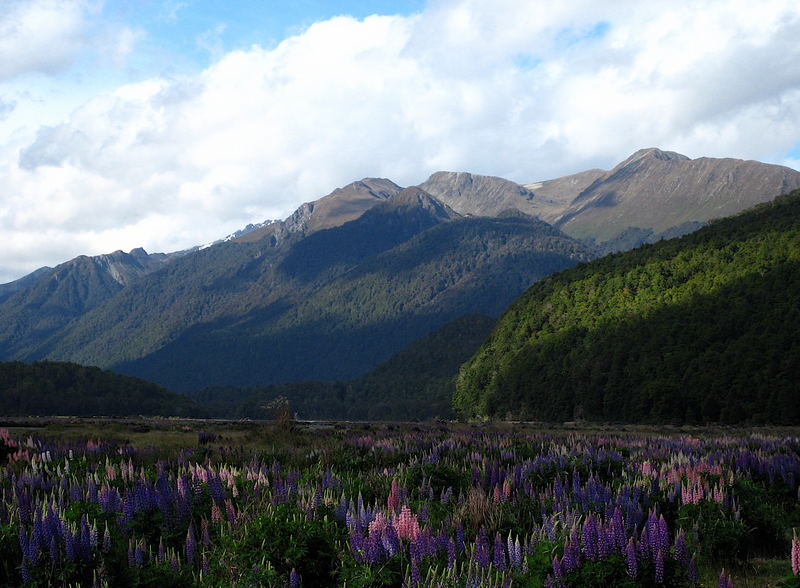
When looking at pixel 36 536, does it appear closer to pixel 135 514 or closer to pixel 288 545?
pixel 135 514

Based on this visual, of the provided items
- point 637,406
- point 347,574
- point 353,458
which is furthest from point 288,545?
point 637,406

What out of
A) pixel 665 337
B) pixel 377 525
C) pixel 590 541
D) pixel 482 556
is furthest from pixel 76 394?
pixel 590 541

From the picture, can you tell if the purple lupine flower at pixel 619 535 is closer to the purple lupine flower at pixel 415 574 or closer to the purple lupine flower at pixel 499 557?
the purple lupine flower at pixel 499 557

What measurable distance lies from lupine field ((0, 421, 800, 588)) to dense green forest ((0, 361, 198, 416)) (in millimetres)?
115888

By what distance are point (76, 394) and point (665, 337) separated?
104 m

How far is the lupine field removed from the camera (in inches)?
186

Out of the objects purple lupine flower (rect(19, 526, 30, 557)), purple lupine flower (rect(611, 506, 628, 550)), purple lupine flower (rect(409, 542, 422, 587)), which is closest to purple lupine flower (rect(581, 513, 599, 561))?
purple lupine flower (rect(611, 506, 628, 550))

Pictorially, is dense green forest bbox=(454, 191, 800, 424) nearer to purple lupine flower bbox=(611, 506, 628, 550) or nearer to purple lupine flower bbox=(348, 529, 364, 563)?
purple lupine flower bbox=(611, 506, 628, 550)

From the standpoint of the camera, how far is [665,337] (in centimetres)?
9325

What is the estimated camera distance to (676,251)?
12275cm

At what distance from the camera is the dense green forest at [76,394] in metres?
114

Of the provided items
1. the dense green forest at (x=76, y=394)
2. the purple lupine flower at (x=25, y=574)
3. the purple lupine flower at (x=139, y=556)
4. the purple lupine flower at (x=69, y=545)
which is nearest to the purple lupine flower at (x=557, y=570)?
the purple lupine flower at (x=139, y=556)

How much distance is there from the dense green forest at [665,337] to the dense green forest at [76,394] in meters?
64.7

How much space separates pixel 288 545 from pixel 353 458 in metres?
6.05
